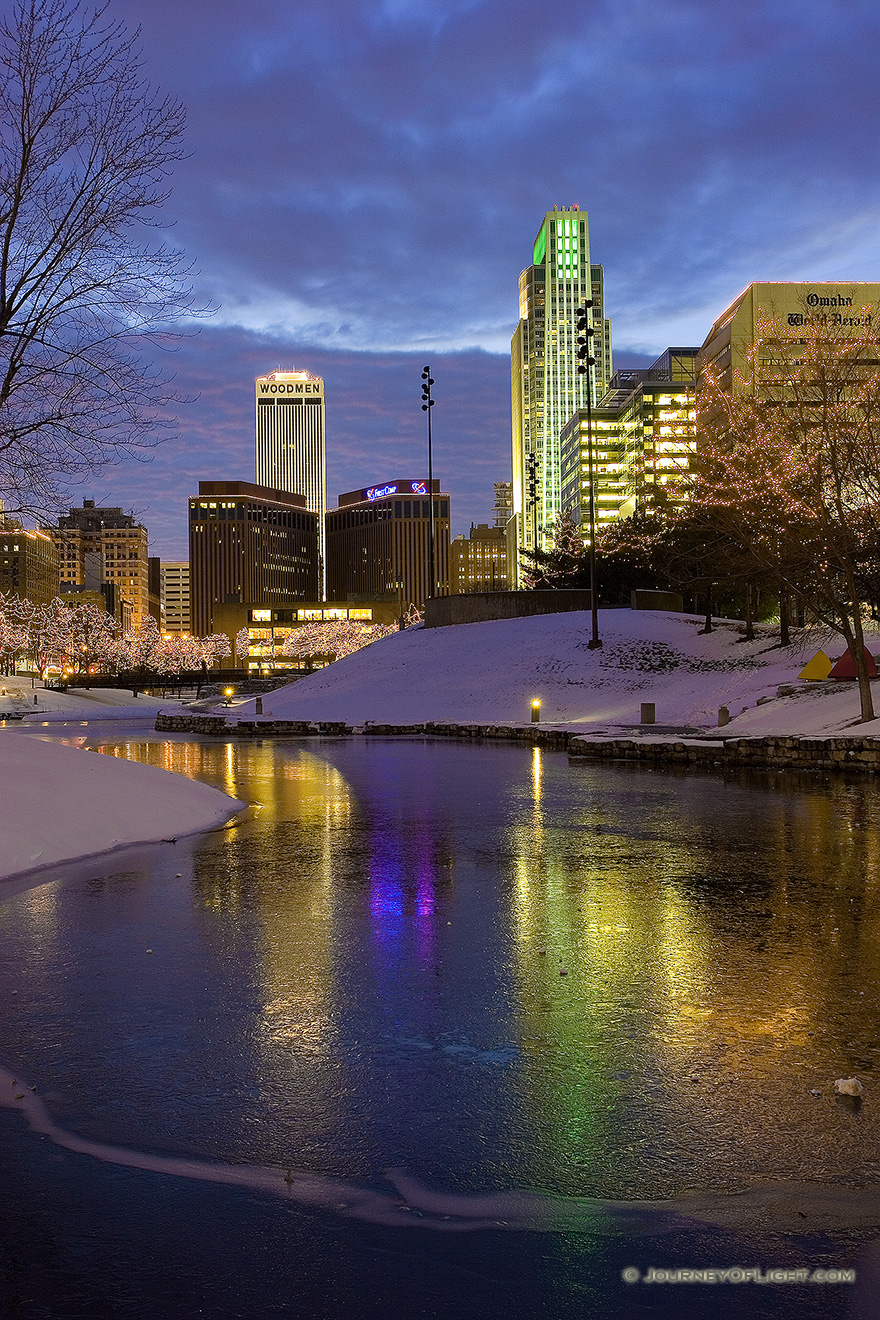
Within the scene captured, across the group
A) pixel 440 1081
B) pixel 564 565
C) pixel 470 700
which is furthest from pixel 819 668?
pixel 564 565

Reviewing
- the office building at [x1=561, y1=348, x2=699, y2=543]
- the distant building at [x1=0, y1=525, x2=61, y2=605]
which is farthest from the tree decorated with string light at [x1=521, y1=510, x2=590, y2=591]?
the distant building at [x1=0, y1=525, x2=61, y2=605]

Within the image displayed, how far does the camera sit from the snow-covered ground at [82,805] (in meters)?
11.1

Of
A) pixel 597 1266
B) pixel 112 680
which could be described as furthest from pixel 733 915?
pixel 112 680

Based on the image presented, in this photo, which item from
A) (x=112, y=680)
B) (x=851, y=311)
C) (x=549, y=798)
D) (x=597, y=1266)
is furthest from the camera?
(x=851, y=311)

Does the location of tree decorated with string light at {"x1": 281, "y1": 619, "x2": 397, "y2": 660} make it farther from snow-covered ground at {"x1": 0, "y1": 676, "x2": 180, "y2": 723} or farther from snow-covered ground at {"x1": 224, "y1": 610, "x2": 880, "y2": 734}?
snow-covered ground at {"x1": 224, "y1": 610, "x2": 880, "y2": 734}

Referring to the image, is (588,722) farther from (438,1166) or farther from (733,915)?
(438,1166)

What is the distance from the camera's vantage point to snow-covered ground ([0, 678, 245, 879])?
11109 millimetres

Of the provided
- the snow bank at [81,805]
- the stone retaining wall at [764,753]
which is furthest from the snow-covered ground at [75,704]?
the snow bank at [81,805]

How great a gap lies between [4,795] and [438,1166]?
29.2 ft

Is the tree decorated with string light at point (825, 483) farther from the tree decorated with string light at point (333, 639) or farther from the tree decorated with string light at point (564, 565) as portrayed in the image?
the tree decorated with string light at point (333, 639)

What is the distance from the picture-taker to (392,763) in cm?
2362

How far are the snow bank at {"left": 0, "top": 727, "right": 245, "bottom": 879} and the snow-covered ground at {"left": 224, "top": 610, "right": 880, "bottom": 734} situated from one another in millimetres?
17172

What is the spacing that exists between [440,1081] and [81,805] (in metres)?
8.82

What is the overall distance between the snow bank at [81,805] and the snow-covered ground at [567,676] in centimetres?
1717
